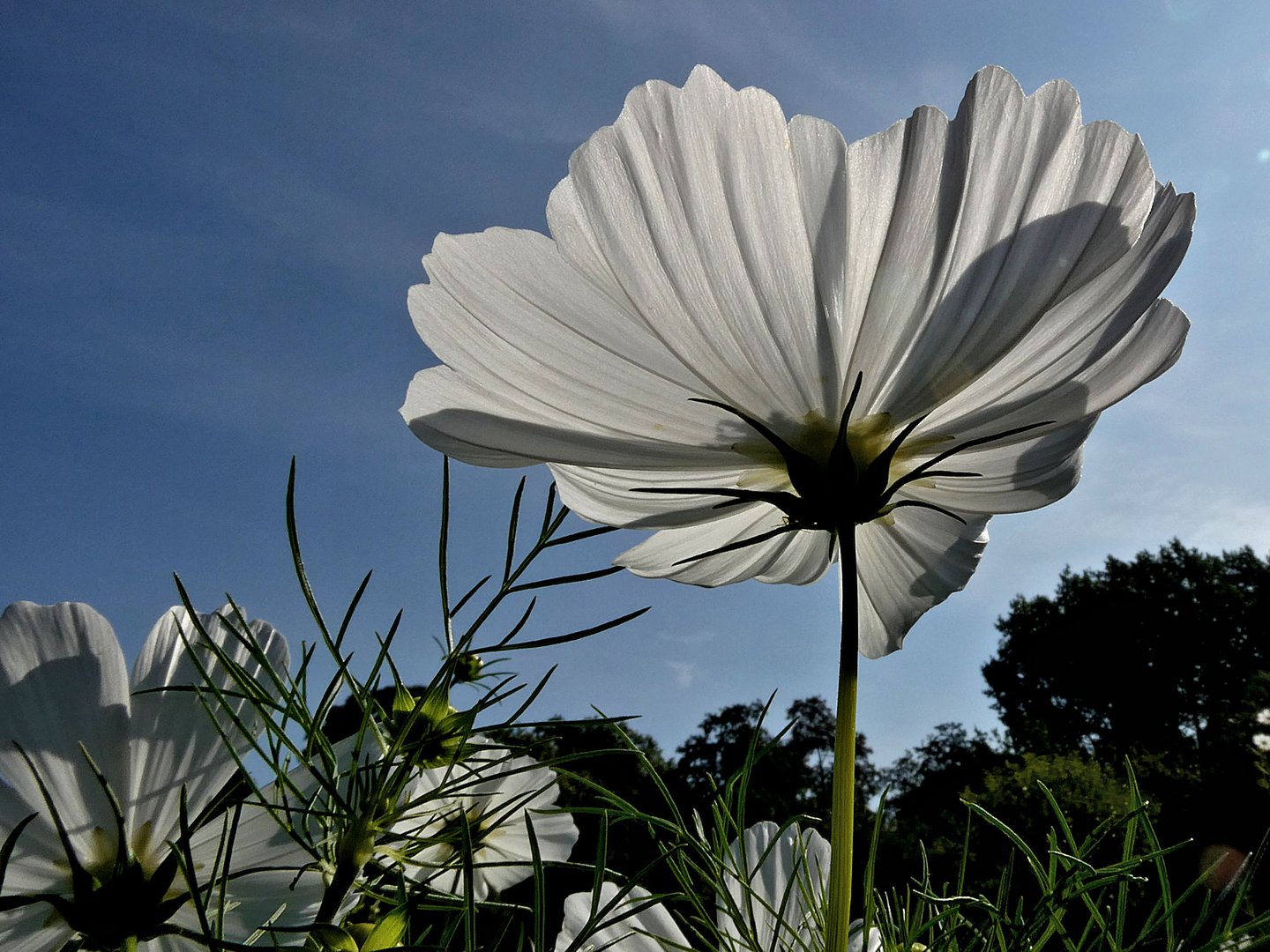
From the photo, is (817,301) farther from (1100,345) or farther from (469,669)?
(469,669)

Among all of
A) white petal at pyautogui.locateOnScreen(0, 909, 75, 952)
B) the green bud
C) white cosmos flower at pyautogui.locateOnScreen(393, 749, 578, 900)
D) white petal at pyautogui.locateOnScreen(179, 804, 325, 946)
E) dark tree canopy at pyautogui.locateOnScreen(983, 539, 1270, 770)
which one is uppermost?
dark tree canopy at pyautogui.locateOnScreen(983, 539, 1270, 770)

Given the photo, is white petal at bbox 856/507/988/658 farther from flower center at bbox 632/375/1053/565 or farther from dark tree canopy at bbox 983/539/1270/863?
dark tree canopy at bbox 983/539/1270/863

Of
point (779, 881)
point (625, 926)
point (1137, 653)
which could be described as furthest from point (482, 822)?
point (1137, 653)

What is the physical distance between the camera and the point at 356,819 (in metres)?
0.35

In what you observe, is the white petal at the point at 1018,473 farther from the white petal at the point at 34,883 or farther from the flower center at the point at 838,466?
the white petal at the point at 34,883

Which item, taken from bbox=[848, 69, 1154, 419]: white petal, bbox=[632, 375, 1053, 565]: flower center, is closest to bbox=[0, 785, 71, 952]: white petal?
bbox=[632, 375, 1053, 565]: flower center

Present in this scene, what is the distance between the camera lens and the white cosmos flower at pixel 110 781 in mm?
308

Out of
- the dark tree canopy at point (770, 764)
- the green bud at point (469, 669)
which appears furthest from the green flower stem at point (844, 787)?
the green bud at point (469, 669)

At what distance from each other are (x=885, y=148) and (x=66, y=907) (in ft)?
1.52

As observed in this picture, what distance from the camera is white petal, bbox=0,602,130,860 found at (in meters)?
0.30

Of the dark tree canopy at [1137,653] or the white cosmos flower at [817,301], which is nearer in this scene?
the white cosmos flower at [817,301]

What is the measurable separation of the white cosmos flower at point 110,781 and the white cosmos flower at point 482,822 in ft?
0.25

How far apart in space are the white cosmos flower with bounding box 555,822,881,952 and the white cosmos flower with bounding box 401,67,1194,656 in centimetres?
20

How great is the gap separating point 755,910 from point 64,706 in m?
0.43
